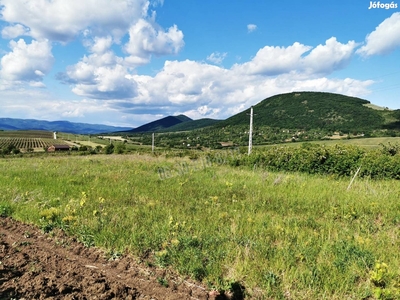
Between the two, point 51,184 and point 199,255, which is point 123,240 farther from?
point 51,184

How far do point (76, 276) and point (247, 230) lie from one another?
3356 millimetres

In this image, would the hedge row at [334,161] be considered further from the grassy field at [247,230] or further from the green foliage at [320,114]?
the green foliage at [320,114]

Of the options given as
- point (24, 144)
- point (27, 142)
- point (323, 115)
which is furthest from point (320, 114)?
point (27, 142)

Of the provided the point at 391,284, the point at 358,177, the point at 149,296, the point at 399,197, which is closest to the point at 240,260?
the point at 149,296

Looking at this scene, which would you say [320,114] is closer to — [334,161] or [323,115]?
[323,115]

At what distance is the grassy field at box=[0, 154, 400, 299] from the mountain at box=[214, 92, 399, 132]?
309ft

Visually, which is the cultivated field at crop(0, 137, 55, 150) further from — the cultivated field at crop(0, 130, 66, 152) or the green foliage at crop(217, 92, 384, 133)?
the green foliage at crop(217, 92, 384, 133)

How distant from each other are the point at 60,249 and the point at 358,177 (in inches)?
586

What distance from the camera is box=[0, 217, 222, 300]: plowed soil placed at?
3.06m

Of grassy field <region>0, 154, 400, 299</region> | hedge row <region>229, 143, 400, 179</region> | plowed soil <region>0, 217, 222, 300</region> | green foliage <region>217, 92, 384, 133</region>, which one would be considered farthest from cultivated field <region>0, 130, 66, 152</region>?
green foliage <region>217, 92, 384, 133</region>

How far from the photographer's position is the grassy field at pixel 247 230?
11.6 ft

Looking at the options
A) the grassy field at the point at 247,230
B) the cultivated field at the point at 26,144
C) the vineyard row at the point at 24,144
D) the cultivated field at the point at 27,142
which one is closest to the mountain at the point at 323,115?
the cultivated field at the point at 27,142

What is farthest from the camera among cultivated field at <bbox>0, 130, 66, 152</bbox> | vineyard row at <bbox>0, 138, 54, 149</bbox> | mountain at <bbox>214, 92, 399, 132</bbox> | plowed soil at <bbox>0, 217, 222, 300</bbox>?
mountain at <bbox>214, 92, 399, 132</bbox>

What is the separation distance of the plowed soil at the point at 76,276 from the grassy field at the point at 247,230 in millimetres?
266
